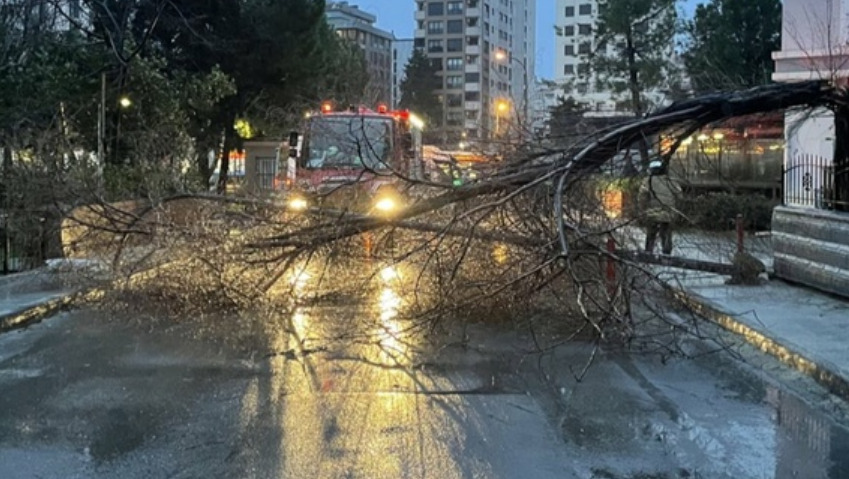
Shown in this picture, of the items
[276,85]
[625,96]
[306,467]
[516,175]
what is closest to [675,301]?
[516,175]

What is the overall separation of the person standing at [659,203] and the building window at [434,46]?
11836cm

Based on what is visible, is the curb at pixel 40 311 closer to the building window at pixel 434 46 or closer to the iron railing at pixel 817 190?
the iron railing at pixel 817 190

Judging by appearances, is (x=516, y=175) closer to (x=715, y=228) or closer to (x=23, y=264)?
(x=715, y=228)

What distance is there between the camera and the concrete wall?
11.8 metres

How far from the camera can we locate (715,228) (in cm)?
1534

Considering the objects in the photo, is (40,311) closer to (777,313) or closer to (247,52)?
(777,313)

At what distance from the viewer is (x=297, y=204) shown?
12.2 metres

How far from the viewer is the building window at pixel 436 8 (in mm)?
132250

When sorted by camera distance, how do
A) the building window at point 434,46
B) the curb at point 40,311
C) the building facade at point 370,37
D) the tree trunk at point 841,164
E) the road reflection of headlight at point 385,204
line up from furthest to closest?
the building window at point 434,46 → the building facade at point 370,37 → the tree trunk at point 841,164 → the road reflection of headlight at point 385,204 → the curb at point 40,311

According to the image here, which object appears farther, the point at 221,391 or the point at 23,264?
the point at 23,264

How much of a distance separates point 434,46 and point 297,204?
123 meters

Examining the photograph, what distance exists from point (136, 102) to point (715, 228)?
15891 mm

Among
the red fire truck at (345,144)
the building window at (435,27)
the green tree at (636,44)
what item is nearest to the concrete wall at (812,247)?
the red fire truck at (345,144)

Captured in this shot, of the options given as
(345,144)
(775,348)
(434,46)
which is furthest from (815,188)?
(434,46)
